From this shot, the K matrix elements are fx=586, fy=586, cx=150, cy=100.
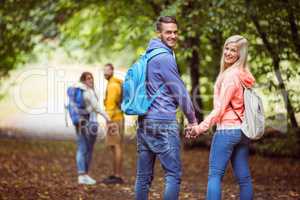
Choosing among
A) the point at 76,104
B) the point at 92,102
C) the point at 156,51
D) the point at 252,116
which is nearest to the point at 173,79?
the point at 156,51

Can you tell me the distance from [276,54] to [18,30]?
8.26 metres

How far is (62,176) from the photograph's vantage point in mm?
11648

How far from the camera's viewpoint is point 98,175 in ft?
39.6

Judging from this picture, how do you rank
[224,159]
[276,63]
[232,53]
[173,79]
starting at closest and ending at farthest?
[173,79], [224,159], [232,53], [276,63]

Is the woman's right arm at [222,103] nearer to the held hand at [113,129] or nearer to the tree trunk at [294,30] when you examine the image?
the held hand at [113,129]

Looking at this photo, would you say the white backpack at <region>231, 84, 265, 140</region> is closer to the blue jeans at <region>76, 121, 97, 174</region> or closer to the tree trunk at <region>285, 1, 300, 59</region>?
the tree trunk at <region>285, 1, 300, 59</region>

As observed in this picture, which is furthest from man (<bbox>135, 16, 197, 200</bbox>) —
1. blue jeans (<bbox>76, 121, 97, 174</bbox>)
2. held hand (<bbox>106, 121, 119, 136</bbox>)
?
blue jeans (<bbox>76, 121, 97, 174</bbox>)

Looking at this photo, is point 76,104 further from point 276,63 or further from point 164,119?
point 164,119

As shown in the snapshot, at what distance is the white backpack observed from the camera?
612 cm

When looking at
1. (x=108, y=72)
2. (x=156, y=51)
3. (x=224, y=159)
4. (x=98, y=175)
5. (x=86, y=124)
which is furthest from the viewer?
(x=98, y=175)

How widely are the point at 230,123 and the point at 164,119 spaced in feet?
2.38

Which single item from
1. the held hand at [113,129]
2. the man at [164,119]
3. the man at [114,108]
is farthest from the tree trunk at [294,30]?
the man at [164,119]

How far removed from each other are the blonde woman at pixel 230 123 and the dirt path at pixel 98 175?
2.31 meters

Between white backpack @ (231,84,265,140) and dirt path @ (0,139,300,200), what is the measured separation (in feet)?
8.33
